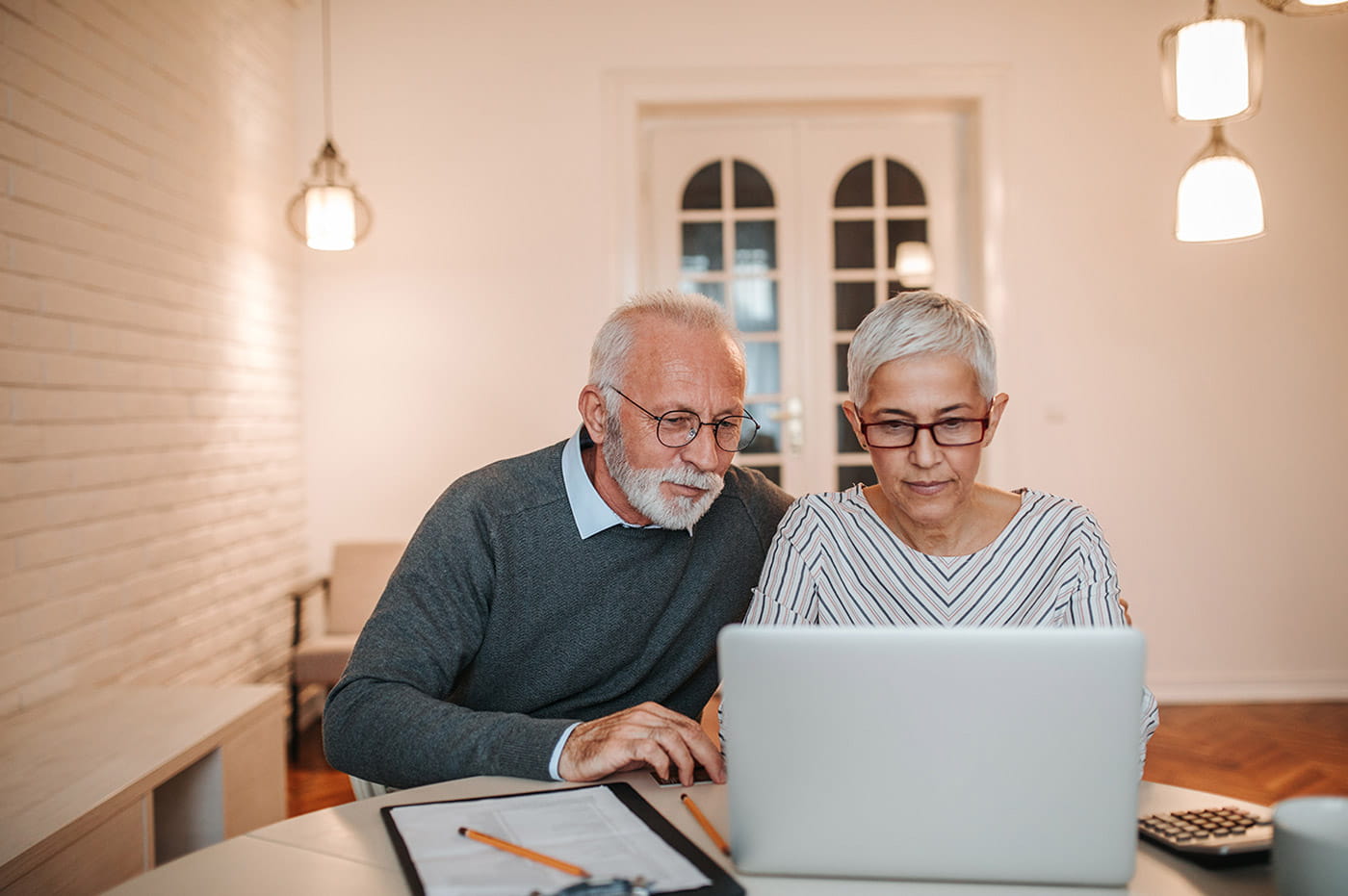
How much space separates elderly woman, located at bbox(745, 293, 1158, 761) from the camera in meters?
1.50

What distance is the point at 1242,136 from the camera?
4.41 m

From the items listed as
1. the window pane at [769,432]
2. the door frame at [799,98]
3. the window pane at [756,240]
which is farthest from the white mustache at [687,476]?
the window pane at [756,240]

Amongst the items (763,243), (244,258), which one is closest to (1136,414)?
(763,243)

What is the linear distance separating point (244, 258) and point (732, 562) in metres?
2.80

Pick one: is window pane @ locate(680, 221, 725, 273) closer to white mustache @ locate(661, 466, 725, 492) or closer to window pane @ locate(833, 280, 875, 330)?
window pane @ locate(833, 280, 875, 330)

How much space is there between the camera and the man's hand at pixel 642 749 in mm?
1231

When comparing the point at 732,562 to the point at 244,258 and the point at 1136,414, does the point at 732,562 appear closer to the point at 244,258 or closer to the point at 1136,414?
the point at 244,258

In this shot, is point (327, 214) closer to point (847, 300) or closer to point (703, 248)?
point (703, 248)

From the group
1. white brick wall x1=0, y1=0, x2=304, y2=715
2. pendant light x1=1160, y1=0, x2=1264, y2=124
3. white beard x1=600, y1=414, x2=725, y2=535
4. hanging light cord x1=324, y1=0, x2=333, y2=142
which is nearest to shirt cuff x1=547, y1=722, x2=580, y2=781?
white beard x1=600, y1=414, x2=725, y2=535

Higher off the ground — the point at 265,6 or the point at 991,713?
the point at 265,6

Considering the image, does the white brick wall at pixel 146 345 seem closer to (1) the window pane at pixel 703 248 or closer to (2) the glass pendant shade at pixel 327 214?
Result: (2) the glass pendant shade at pixel 327 214

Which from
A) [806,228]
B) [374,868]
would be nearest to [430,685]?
[374,868]

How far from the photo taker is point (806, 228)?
4.61 m

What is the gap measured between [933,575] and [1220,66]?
5.69 feet
